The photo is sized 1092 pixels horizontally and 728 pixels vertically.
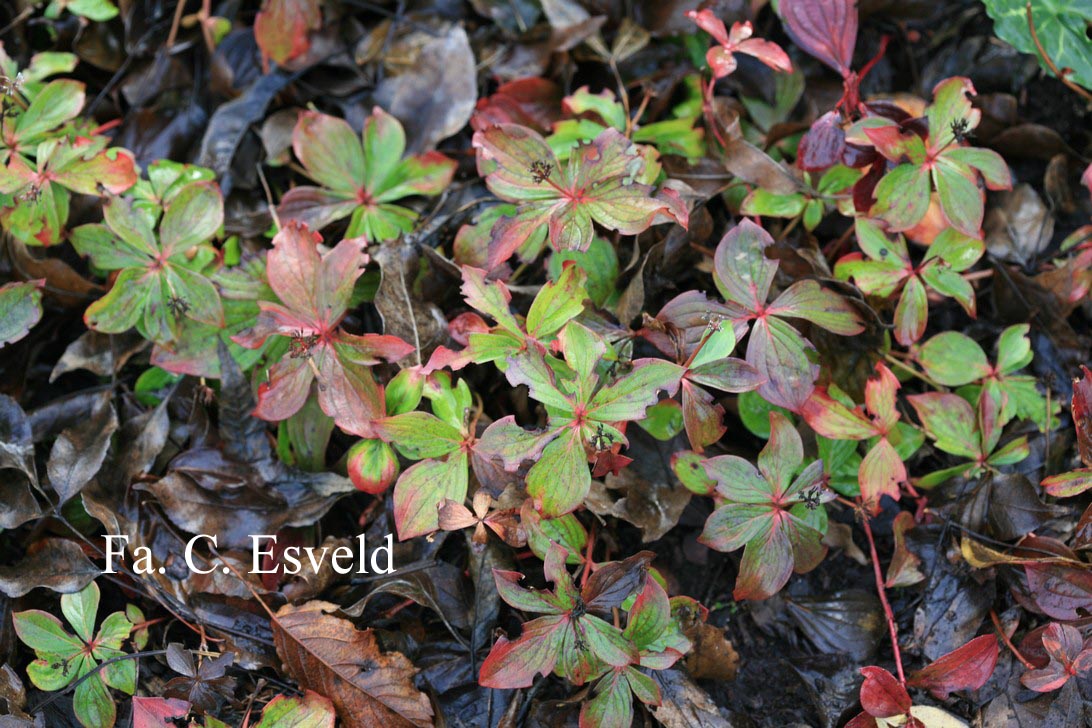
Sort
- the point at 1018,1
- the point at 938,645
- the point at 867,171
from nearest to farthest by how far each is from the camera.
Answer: the point at 938,645 → the point at 867,171 → the point at 1018,1

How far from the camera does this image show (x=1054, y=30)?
1.99 metres

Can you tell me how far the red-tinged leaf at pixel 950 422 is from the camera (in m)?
→ 1.72

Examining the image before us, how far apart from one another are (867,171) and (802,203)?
15cm

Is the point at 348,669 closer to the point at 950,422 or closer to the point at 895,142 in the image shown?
the point at 950,422

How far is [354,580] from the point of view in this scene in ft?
5.68

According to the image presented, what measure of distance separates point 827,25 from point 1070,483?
1080 mm

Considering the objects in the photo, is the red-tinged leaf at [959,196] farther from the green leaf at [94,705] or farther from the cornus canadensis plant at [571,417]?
the green leaf at [94,705]

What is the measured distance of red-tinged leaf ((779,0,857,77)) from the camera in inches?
71.1

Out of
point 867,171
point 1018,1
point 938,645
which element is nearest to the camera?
point 938,645

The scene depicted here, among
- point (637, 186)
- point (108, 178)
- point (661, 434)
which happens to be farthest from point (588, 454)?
point (108, 178)

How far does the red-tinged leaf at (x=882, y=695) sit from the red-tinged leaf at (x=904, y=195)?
87 cm

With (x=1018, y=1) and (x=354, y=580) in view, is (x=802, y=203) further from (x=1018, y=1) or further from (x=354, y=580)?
(x=354, y=580)

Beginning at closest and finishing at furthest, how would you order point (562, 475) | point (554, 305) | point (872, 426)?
1. point (562, 475)
2. point (554, 305)
3. point (872, 426)

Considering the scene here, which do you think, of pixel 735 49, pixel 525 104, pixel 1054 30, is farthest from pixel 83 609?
pixel 1054 30
